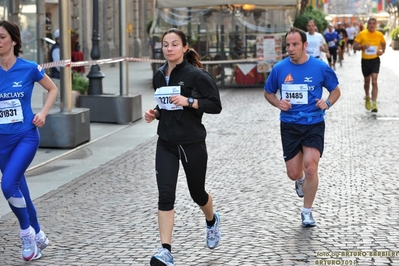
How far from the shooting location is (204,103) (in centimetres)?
602

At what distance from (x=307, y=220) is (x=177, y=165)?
1596 mm

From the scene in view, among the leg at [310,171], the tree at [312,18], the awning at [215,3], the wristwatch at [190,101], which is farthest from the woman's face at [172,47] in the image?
the tree at [312,18]

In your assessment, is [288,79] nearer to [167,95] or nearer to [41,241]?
[167,95]

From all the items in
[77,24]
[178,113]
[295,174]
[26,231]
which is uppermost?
[77,24]

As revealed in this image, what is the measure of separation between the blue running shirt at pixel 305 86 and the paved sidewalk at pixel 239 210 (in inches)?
34.9

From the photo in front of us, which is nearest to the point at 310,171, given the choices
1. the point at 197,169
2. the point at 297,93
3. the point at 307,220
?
the point at 307,220

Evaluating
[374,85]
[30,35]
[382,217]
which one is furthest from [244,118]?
[30,35]

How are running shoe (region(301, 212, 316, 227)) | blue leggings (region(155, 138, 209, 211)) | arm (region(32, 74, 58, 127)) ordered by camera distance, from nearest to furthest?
blue leggings (region(155, 138, 209, 211)) → arm (region(32, 74, 58, 127)) → running shoe (region(301, 212, 316, 227))

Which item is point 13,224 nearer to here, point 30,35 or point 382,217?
point 382,217

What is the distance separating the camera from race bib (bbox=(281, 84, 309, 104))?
7.33 meters

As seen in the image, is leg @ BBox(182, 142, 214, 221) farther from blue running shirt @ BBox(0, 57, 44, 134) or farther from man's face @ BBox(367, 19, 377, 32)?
man's face @ BBox(367, 19, 377, 32)

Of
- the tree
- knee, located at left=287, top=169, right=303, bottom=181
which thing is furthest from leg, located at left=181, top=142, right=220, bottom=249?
the tree

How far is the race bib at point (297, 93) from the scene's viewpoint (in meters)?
7.33

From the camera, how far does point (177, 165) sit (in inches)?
240
